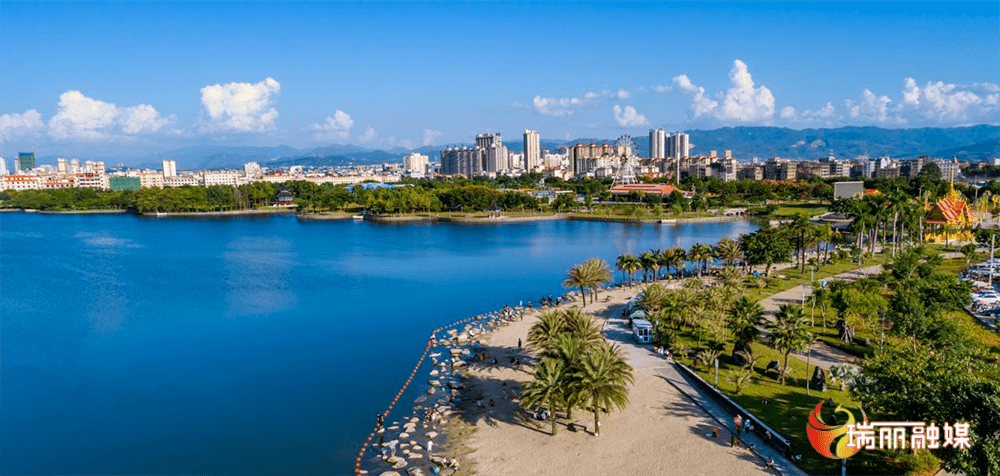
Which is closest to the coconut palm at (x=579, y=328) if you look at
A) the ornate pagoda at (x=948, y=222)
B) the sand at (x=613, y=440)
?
the sand at (x=613, y=440)

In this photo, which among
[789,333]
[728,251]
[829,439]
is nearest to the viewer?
[829,439]

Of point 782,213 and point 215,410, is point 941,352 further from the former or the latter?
point 782,213

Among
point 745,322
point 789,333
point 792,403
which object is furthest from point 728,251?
point 792,403

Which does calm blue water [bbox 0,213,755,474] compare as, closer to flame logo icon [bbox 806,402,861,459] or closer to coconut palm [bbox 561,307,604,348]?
coconut palm [bbox 561,307,604,348]

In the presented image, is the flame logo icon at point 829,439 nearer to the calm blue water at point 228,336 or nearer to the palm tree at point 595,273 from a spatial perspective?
the calm blue water at point 228,336

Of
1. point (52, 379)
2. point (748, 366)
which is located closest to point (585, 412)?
point (748, 366)

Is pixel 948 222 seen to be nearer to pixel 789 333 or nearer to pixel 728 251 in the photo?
pixel 728 251

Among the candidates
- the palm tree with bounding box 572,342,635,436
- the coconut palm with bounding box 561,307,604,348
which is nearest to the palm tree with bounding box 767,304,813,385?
the coconut palm with bounding box 561,307,604,348
